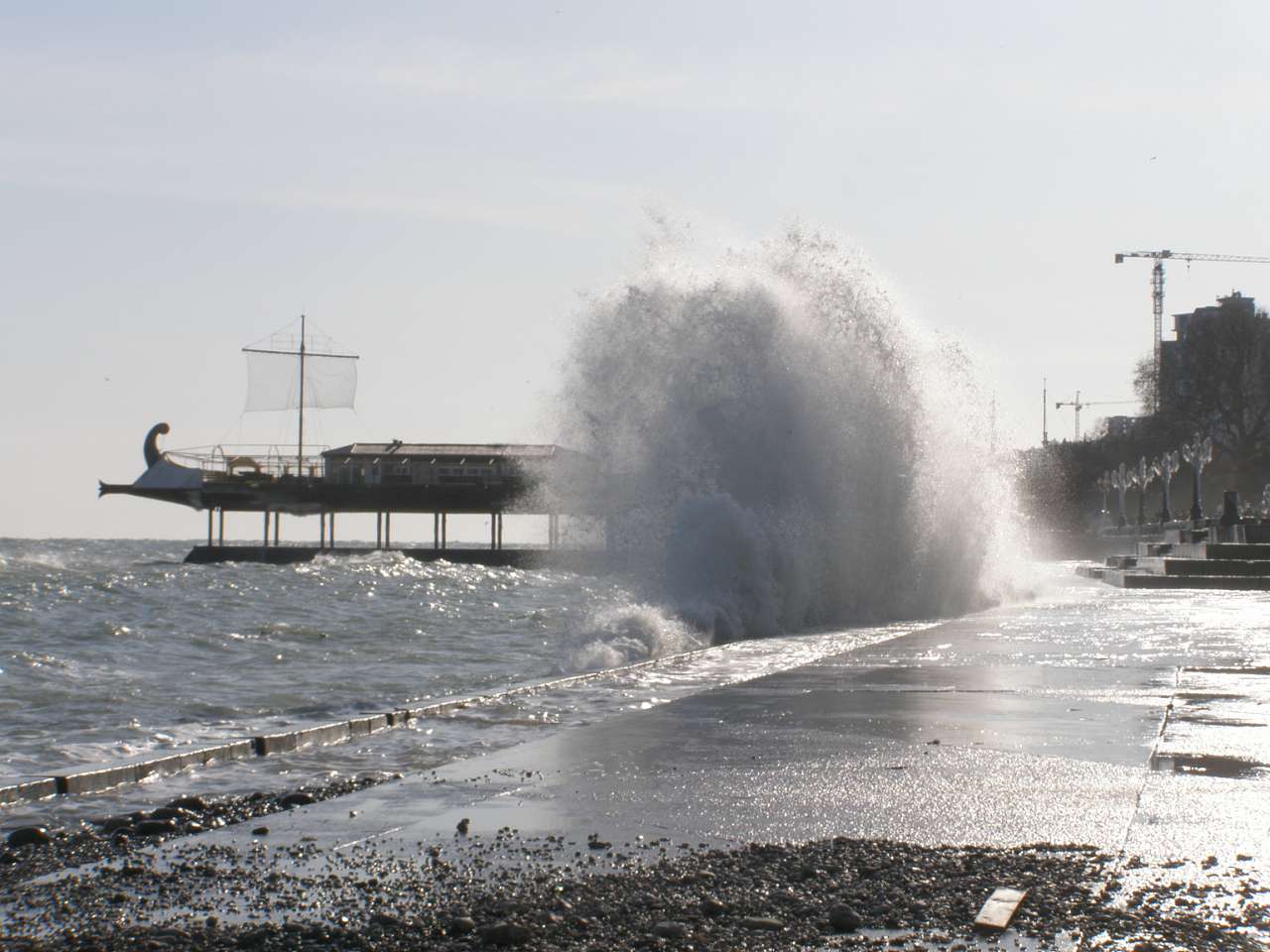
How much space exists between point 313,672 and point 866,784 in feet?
33.5

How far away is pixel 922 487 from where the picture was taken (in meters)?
24.7

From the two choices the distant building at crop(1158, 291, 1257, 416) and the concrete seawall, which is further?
the distant building at crop(1158, 291, 1257, 416)

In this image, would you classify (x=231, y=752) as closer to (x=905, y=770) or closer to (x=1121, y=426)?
(x=905, y=770)

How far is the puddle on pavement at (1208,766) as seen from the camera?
6.17 metres

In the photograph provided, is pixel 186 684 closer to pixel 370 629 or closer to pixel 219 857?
pixel 370 629

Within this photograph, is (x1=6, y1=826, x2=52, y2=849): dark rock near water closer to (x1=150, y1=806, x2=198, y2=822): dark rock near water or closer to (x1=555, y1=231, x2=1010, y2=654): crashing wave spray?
(x1=150, y1=806, x2=198, y2=822): dark rock near water

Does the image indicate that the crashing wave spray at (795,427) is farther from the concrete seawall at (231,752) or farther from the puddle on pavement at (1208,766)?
the puddle on pavement at (1208,766)

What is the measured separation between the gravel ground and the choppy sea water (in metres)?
2.16

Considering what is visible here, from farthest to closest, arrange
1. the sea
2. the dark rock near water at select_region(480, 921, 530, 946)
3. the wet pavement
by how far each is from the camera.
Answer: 1. the sea
2. the wet pavement
3. the dark rock near water at select_region(480, 921, 530, 946)

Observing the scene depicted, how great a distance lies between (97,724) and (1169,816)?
7.65m

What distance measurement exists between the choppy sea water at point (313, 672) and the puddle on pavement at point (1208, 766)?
3.20m

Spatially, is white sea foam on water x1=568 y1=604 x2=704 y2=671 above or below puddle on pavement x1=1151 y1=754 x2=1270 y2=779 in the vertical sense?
below

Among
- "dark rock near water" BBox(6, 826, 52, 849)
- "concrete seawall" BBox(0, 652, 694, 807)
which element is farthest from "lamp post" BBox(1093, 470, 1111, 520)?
"dark rock near water" BBox(6, 826, 52, 849)

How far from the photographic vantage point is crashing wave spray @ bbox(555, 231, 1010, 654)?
23.2m
